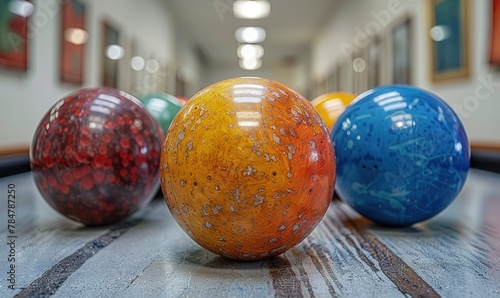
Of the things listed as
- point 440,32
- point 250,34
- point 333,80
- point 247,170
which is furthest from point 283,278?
point 250,34

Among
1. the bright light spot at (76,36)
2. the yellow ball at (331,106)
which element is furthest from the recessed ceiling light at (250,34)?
the yellow ball at (331,106)

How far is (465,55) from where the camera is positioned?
172 inches

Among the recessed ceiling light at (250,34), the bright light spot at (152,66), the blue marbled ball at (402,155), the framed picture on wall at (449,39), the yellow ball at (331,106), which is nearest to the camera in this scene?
the blue marbled ball at (402,155)

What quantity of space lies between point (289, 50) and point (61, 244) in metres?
14.0

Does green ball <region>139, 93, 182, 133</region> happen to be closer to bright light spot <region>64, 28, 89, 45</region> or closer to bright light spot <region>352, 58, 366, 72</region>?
bright light spot <region>64, 28, 89, 45</region>

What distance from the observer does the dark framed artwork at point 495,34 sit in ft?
12.5

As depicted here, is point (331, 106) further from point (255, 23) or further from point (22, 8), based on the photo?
point (255, 23)

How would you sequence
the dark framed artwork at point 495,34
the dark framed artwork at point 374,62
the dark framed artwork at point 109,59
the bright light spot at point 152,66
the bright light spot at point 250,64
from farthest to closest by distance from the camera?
the bright light spot at point 250,64
the bright light spot at point 152,66
the dark framed artwork at point 374,62
the dark framed artwork at point 109,59
the dark framed artwork at point 495,34

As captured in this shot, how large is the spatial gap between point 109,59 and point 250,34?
630 cm

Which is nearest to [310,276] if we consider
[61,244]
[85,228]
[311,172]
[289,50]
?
[311,172]

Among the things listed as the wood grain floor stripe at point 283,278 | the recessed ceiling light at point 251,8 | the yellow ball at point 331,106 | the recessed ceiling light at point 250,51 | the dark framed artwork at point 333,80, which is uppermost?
the recessed ceiling light at point 250,51

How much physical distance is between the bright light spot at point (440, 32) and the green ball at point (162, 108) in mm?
3031

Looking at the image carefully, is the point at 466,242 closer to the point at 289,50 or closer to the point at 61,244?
the point at 61,244

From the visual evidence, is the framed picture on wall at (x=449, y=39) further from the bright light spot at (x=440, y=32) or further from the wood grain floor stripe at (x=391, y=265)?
the wood grain floor stripe at (x=391, y=265)
